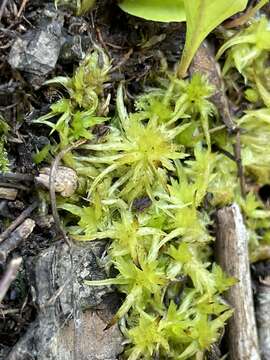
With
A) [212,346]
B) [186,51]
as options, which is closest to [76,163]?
[186,51]

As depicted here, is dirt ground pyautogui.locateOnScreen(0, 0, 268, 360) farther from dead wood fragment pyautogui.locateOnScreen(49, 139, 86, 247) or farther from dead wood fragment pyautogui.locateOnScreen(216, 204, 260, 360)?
dead wood fragment pyautogui.locateOnScreen(216, 204, 260, 360)

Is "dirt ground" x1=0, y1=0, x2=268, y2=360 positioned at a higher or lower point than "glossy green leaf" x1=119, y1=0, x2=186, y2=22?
lower

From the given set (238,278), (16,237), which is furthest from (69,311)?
(238,278)

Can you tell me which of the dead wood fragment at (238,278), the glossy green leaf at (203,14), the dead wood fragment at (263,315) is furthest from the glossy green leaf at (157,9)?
the dead wood fragment at (263,315)

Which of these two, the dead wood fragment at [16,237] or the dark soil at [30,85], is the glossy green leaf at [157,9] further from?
the dead wood fragment at [16,237]

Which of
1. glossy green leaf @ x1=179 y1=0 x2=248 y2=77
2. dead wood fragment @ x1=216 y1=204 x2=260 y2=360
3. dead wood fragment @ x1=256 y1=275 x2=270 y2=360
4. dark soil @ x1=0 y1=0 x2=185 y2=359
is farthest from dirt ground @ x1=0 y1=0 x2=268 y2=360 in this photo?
dead wood fragment @ x1=256 y1=275 x2=270 y2=360

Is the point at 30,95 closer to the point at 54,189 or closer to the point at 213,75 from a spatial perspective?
the point at 54,189
